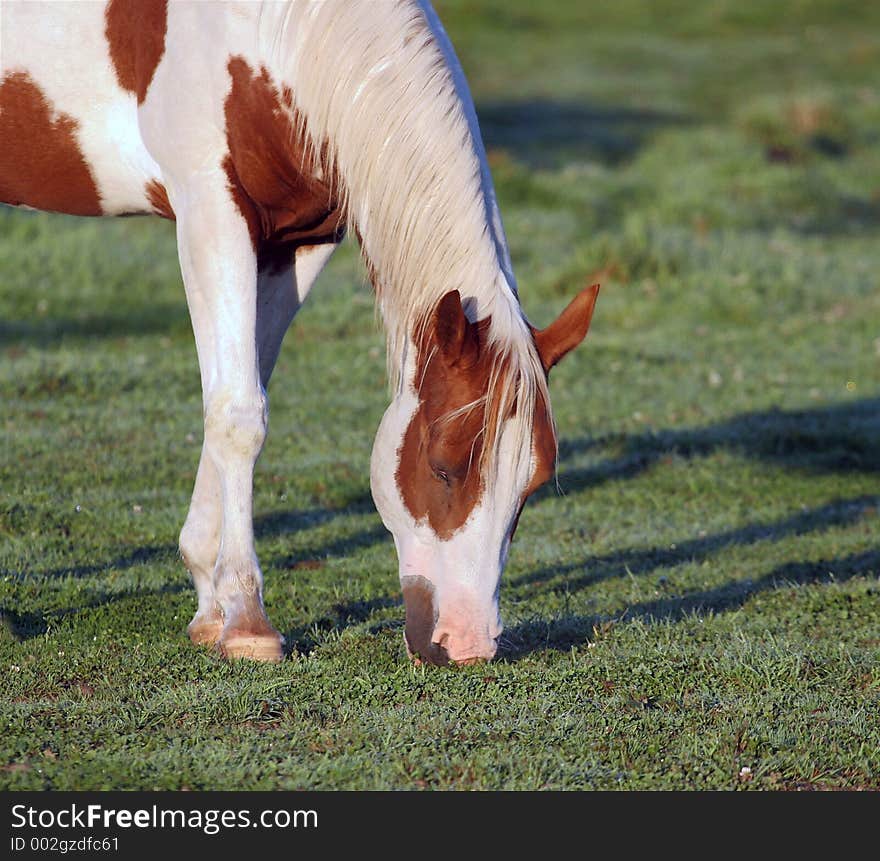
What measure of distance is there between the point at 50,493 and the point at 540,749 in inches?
139

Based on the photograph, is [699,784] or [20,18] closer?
[699,784]

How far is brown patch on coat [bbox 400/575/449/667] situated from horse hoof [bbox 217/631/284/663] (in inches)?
19.2

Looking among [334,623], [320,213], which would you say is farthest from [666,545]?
[320,213]

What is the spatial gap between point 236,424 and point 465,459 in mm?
837

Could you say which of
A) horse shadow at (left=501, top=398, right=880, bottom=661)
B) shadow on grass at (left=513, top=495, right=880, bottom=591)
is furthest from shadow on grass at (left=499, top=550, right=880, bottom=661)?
shadow on grass at (left=513, top=495, right=880, bottom=591)

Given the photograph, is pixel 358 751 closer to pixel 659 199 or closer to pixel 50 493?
pixel 50 493

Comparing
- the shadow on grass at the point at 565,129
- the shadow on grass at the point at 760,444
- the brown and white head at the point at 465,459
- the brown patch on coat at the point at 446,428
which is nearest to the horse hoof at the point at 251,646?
the brown and white head at the point at 465,459

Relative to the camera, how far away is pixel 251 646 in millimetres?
4242

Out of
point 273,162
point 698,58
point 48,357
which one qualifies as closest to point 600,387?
point 48,357

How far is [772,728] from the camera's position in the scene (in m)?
3.88

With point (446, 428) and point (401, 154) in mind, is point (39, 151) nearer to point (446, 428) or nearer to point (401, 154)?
point (401, 154)

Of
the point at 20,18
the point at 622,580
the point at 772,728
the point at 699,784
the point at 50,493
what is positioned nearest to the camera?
the point at 699,784

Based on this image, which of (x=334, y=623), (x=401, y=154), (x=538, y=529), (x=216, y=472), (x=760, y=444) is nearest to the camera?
(x=401, y=154)

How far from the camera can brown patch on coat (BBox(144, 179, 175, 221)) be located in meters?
4.56
